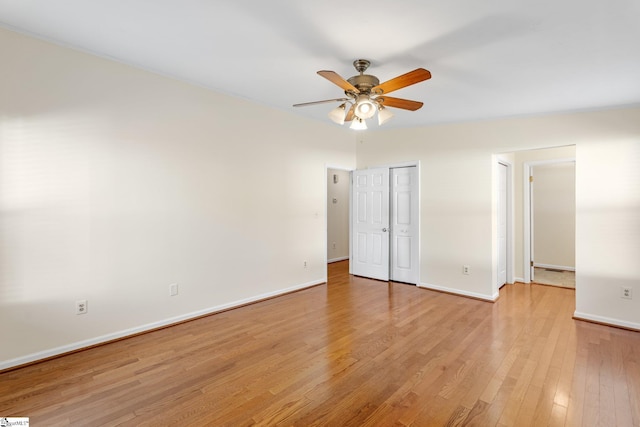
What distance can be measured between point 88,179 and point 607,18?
4.12 meters

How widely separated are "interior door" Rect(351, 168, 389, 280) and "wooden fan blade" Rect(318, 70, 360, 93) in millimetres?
2933

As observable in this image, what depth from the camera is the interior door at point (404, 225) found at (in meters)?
5.18

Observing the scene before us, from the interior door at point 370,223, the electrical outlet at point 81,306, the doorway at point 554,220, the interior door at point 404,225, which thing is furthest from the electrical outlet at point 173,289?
A: the doorway at point 554,220

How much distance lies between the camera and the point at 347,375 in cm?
246

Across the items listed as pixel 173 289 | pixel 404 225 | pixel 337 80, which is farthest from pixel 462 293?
pixel 173 289

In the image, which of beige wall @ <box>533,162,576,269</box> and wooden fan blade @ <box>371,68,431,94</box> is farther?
beige wall @ <box>533,162,576,269</box>

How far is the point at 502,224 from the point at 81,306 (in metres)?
5.55

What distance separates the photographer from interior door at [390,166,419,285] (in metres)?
5.18

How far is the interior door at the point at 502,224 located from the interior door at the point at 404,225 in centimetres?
123

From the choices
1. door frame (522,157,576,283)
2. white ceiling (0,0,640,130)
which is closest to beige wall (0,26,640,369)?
white ceiling (0,0,640,130)

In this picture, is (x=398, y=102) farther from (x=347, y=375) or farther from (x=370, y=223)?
(x=370, y=223)

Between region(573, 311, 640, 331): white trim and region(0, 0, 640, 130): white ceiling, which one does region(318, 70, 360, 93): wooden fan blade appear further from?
region(573, 311, 640, 331): white trim

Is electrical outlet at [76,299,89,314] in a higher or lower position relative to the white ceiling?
lower

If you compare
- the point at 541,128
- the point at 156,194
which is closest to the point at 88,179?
the point at 156,194
